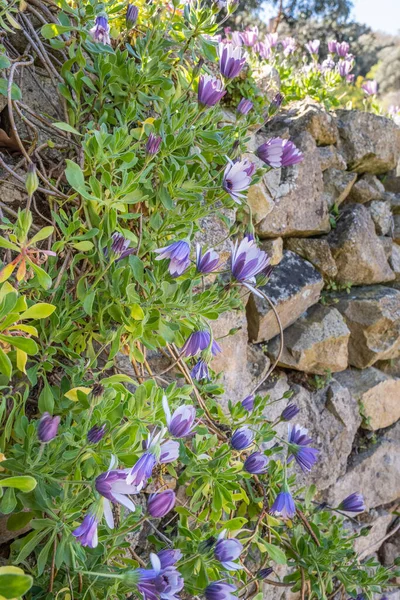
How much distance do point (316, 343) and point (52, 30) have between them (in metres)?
1.36

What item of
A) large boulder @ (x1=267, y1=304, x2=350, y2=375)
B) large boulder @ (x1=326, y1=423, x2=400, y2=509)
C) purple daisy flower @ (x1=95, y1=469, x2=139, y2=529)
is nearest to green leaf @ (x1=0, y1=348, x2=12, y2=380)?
purple daisy flower @ (x1=95, y1=469, x2=139, y2=529)

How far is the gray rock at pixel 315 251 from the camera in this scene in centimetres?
209

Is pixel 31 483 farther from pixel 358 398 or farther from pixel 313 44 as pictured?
pixel 313 44

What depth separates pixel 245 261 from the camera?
1.15 m

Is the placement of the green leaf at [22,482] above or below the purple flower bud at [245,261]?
below

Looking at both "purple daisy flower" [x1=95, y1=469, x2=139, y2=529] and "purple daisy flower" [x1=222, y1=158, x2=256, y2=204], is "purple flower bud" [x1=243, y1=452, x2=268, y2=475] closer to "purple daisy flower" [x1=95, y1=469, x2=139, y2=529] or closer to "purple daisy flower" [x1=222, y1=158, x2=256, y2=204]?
"purple daisy flower" [x1=95, y1=469, x2=139, y2=529]

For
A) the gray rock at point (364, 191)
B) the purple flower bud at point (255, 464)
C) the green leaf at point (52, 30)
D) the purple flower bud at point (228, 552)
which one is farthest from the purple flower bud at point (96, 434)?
the gray rock at point (364, 191)

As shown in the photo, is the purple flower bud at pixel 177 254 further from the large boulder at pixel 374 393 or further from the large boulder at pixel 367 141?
the large boulder at pixel 367 141

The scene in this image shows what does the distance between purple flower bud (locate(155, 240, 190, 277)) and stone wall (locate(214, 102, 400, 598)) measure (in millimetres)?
706

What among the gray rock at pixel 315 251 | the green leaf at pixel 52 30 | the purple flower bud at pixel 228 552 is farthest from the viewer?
the gray rock at pixel 315 251

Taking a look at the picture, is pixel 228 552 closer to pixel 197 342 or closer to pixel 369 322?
pixel 197 342

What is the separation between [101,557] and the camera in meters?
1.06

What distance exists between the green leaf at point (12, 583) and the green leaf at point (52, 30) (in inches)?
41.9

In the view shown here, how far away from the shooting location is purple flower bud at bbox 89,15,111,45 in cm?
121
